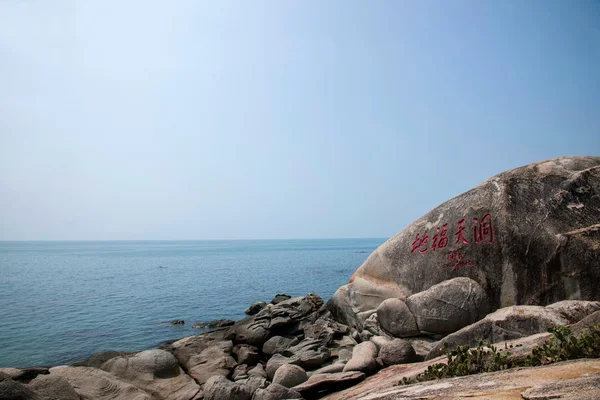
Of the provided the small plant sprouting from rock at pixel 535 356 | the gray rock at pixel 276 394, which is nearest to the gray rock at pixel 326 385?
the gray rock at pixel 276 394

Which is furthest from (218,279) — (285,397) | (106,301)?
(285,397)

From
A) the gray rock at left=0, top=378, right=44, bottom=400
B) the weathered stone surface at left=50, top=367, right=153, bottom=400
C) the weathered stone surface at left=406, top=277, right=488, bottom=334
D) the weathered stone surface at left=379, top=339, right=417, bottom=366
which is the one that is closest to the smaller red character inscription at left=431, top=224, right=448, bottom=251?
the weathered stone surface at left=406, top=277, right=488, bottom=334

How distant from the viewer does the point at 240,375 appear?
49.8 feet

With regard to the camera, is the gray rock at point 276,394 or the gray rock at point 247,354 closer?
the gray rock at point 276,394

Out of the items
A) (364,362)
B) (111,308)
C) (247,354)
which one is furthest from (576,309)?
(111,308)

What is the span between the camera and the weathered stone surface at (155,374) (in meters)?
14.1

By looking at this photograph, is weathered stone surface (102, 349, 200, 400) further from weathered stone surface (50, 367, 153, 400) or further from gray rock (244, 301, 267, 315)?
gray rock (244, 301, 267, 315)

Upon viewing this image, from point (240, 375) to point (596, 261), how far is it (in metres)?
13.5

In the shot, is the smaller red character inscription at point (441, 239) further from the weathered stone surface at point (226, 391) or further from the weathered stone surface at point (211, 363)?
the weathered stone surface at point (211, 363)

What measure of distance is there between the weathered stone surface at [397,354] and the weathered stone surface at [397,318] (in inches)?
70.7

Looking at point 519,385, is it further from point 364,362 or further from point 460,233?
point 460,233

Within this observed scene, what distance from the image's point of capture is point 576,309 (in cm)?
990

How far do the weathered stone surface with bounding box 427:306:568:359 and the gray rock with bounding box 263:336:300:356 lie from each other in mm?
8950

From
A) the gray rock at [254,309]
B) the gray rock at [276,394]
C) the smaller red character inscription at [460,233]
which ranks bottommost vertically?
the gray rock at [254,309]
